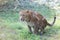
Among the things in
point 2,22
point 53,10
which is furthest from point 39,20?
point 53,10

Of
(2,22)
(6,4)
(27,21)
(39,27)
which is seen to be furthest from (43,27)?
(6,4)

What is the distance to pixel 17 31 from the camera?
19.4 feet

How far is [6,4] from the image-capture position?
795 cm

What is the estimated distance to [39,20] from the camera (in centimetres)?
580

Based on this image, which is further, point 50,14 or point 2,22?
point 50,14

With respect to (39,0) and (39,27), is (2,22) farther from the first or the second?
(39,0)

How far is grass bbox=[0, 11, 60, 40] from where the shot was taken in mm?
5527

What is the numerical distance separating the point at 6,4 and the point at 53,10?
1.59 meters

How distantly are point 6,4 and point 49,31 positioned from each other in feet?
7.92

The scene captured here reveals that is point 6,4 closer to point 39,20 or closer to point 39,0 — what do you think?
point 39,0

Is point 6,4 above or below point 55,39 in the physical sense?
above

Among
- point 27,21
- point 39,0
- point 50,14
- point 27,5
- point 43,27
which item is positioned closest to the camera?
point 27,21

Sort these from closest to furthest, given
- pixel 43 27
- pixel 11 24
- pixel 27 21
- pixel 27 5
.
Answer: pixel 27 21
pixel 43 27
pixel 11 24
pixel 27 5

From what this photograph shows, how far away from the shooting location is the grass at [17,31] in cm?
553
